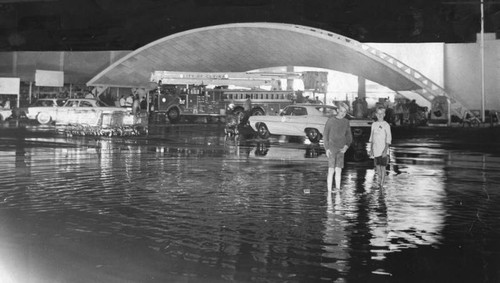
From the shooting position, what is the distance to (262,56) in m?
52.9

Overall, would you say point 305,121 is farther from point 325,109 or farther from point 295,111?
point 325,109

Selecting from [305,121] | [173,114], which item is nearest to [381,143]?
[305,121]

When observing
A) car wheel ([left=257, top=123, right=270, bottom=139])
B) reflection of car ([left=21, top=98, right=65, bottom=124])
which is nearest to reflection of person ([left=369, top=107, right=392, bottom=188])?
car wheel ([left=257, top=123, right=270, bottom=139])

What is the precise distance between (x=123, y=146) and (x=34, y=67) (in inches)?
1430

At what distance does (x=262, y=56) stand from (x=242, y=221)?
44955mm

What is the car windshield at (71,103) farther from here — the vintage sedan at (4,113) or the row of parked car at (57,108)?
the vintage sedan at (4,113)

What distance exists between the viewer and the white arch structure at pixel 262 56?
43.0 m

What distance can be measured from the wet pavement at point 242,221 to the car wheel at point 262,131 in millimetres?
8263

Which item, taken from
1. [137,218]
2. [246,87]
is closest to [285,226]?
[137,218]

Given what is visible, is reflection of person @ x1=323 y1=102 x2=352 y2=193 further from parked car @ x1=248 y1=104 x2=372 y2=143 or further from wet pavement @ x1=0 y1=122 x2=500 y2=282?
parked car @ x1=248 y1=104 x2=372 y2=143

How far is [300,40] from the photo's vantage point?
47125 mm

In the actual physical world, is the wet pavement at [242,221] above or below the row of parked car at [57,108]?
below

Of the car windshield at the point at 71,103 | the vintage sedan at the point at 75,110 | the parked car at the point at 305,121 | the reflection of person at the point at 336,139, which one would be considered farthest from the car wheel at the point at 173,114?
the reflection of person at the point at 336,139

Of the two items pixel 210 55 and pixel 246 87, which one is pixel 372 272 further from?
pixel 210 55
